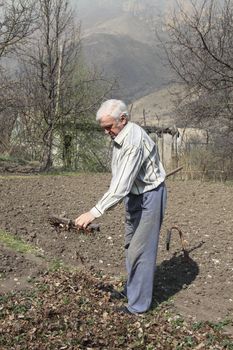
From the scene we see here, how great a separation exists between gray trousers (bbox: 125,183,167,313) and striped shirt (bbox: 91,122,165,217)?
0.10 meters

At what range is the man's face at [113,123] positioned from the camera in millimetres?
4305

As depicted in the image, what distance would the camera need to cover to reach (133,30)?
185 meters

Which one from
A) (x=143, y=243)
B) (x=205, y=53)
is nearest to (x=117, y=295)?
(x=143, y=243)

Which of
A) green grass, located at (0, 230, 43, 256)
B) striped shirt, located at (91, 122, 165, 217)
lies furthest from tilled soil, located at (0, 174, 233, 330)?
striped shirt, located at (91, 122, 165, 217)

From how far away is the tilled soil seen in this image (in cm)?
506

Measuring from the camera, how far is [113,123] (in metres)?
4.32

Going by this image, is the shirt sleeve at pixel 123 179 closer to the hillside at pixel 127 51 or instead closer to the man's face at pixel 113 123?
the man's face at pixel 113 123

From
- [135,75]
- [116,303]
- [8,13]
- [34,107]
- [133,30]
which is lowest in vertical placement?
[116,303]

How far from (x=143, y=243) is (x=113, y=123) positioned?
983 millimetres

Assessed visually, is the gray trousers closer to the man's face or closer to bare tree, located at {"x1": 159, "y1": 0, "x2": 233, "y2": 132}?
the man's face

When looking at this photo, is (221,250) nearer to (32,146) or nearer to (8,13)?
(8,13)

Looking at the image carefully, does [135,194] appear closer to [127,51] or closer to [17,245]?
[17,245]

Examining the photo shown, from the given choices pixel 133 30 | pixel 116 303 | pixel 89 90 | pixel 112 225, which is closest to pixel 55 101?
pixel 89 90

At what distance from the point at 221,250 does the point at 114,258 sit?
1.20 m
